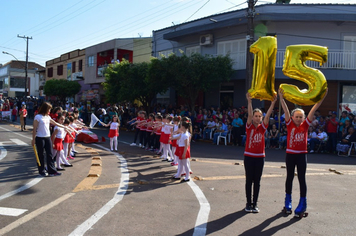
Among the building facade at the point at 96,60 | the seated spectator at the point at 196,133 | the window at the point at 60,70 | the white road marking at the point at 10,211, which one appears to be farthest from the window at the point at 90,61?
the white road marking at the point at 10,211

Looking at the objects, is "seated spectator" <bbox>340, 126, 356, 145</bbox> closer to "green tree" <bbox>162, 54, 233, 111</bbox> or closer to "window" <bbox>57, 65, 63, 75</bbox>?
"green tree" <bbox>162, 54, 233, 111</bbox>

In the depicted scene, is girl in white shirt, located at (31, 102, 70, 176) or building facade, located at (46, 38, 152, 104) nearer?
girl in white shirt, located at (31, 102, 70, 176)

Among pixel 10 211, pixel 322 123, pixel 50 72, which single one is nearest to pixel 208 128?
pixel 322 123

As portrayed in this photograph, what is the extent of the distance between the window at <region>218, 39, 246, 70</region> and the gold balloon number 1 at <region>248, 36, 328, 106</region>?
16.4 m

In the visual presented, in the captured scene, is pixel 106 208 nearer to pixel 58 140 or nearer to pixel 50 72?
pixel 58 140

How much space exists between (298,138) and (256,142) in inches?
27.6

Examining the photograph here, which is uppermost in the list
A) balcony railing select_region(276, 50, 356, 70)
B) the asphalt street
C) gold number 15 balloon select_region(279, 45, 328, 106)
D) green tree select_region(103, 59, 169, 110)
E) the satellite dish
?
the satellite dish

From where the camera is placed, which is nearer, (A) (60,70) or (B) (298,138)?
(B) (298,138)

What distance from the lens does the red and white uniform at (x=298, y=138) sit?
5.69 metres

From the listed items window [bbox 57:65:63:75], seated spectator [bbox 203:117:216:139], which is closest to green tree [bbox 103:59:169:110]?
seated spectator [bbox 203:117:216:139]

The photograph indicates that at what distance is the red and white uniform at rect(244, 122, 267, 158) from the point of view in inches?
229

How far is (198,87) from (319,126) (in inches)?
324

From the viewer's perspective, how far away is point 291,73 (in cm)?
614

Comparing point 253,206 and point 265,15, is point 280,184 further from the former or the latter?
point 265,15
